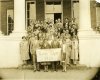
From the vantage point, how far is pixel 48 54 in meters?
21.0

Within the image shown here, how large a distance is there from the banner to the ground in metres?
0.61

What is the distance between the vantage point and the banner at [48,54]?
2081 cm

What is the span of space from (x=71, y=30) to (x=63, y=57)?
2.16 metres

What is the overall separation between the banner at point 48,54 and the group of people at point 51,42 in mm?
168

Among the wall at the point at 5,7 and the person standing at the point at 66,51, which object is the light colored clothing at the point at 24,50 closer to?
the person standing at the point at 66,51

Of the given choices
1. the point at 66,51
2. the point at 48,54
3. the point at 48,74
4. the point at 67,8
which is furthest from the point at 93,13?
the point at 48,74

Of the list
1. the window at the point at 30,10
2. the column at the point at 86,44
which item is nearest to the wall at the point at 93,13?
the window at the point at 30,10

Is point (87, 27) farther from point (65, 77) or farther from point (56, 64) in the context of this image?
point (65, 77)

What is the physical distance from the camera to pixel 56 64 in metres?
21.2

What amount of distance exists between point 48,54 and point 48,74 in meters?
1.57

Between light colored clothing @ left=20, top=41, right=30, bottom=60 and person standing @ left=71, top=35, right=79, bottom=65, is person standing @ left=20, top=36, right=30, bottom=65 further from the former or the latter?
person standing @ left=71, top=35, right=79, bottom=65

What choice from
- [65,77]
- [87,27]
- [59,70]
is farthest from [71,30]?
[65,77]

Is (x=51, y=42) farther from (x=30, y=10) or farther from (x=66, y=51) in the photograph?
(x=30, y=10)

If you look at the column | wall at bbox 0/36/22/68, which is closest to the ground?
the column
